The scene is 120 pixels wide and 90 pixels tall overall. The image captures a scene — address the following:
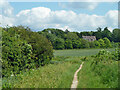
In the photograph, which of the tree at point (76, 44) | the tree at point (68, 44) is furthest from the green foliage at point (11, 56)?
the tree at point (76, 44)

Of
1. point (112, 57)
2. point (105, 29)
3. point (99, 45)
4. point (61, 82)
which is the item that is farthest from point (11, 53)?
point (105, 29)

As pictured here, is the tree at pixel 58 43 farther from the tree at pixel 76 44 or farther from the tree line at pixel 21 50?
the tree line at pixel 21 50

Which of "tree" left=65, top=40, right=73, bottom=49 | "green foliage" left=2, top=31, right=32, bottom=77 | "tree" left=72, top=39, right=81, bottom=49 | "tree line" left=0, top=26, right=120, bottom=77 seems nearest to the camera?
"green foliage" left=2, top=31, right=32, bottom=77

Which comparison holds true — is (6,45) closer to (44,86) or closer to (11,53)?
(11,53)

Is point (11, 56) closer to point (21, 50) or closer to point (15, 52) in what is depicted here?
point (15, 52)

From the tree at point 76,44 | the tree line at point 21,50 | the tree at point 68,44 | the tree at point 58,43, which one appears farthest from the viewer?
the tree at point 68,44

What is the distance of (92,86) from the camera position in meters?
8.73

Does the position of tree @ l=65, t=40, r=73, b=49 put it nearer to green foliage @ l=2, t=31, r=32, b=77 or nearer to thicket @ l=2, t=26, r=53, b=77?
thicket @ l=2, t=26, r=53, b=77

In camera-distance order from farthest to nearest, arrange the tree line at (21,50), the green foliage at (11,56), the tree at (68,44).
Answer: the tree at (68,44) < the tree line at (21,50) < the green foliage at (11,56)

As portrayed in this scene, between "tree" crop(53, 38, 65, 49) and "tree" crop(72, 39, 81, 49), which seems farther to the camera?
"tree" crop(72, 39, 81, 49)

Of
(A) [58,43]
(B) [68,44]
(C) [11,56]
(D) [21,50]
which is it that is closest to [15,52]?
(C) [11,56]

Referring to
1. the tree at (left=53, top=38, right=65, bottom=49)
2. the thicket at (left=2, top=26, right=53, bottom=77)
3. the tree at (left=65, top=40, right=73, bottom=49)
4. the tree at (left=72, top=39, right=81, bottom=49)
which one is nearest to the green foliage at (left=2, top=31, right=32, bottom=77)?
the thicket at (left=2, top=26, right=53, bottom=77)

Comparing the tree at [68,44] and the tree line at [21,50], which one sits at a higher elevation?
the tree line at [21,50]

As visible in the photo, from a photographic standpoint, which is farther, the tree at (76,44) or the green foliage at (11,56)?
the tree at (76,44)
